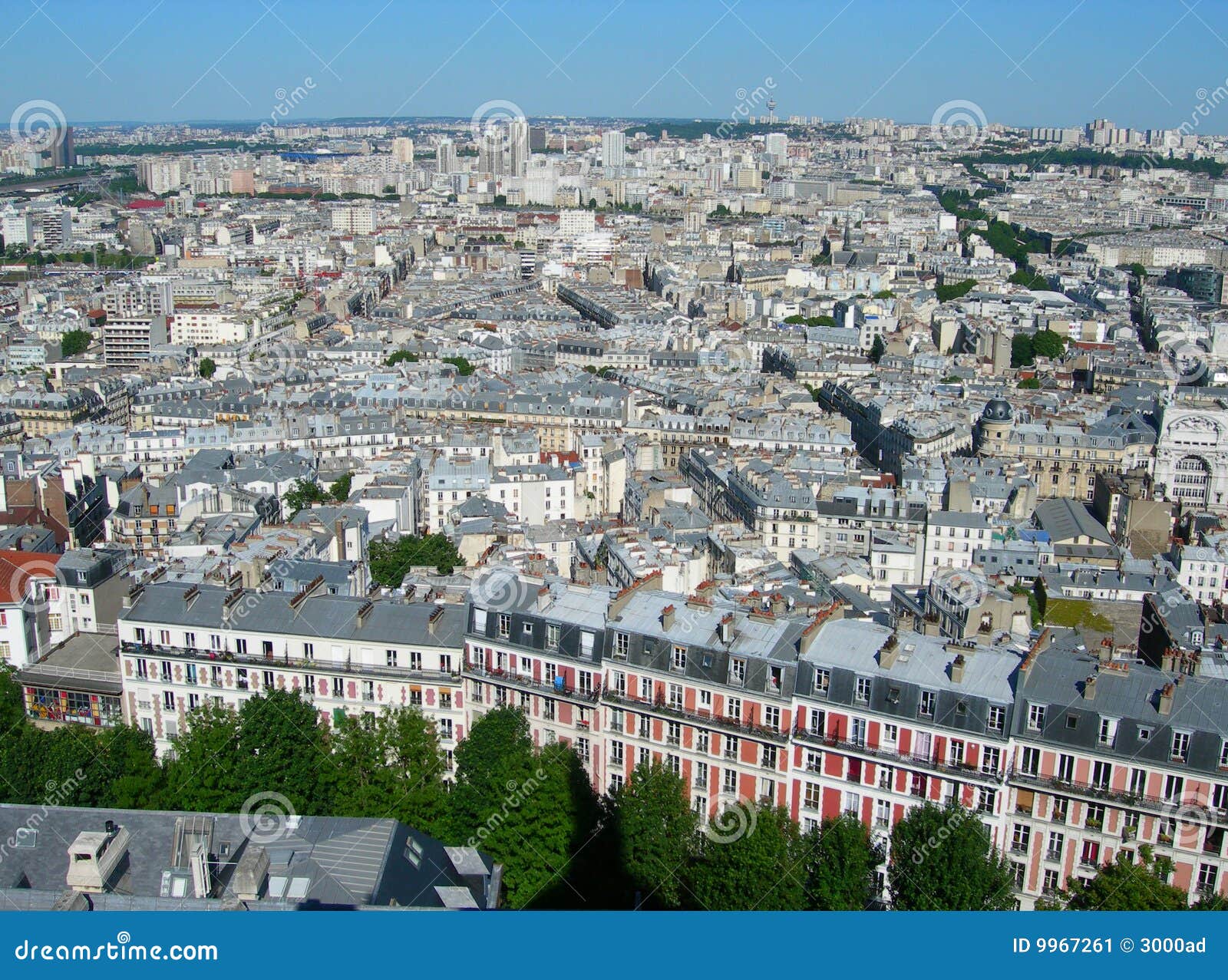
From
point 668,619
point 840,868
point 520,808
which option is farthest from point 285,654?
point 840,868

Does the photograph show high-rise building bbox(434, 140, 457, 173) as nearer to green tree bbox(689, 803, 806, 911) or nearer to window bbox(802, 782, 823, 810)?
window bbox(802, 782, 823, 810)

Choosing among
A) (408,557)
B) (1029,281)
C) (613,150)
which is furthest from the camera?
(613,150)

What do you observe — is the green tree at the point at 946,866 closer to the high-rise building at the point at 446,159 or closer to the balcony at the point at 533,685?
the balcony at the point at 533,685

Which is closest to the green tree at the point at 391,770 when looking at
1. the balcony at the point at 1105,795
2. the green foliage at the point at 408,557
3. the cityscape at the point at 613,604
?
the cityscape at the point at 613,604

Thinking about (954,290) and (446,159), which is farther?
(446,159)

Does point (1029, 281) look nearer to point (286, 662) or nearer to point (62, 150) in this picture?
point (286, 662)

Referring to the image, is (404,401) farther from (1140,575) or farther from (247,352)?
(1140,575)
